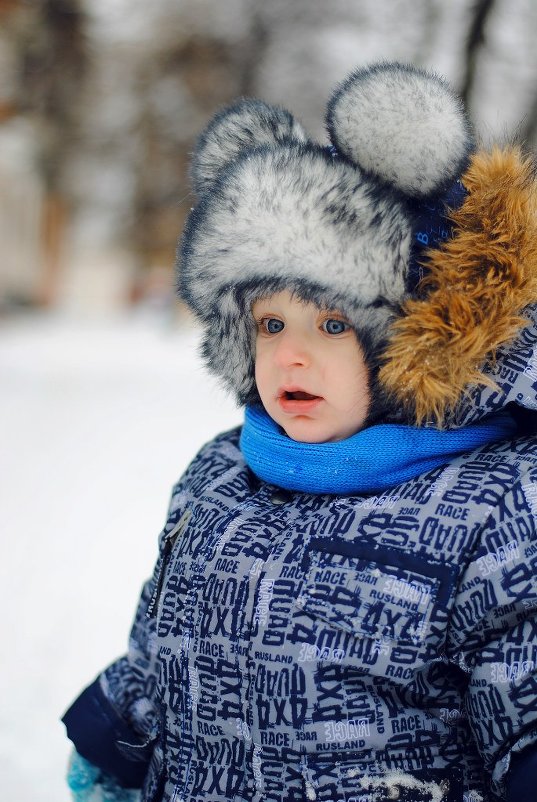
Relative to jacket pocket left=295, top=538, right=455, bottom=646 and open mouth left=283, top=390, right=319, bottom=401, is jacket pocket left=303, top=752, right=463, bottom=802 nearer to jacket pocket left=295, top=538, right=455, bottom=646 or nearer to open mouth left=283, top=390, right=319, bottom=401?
jacket pocket left=295, top=538, right=455, bottom=646

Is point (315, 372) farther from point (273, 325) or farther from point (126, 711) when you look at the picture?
point (126, 711)

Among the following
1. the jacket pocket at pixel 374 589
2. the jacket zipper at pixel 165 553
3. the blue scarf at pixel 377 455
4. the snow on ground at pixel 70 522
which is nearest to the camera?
the jacket pocket at pixel 374 589

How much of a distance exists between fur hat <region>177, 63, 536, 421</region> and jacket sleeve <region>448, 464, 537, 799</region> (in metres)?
0.20

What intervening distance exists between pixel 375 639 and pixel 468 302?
52 centimetres

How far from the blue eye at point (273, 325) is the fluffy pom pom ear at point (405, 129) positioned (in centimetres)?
29

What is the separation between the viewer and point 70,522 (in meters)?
3.79

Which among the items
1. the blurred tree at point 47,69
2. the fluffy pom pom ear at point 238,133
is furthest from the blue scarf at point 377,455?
the blurred tree at point 47,69

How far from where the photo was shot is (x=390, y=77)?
131 centimetres

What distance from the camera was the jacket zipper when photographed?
4.82 feet

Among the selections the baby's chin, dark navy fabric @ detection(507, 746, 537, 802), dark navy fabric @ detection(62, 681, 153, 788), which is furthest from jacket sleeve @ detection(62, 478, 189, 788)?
dark navy fabric @ detection(507, 746, 537, 802)

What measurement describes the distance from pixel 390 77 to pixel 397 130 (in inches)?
4.5

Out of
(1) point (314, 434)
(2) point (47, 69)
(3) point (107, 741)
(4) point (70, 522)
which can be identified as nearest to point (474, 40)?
(4) point (70, 522)

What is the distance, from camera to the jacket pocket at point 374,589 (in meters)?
1.15

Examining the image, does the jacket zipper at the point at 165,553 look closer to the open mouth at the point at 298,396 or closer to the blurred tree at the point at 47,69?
the open mouth at the point at 298,396
